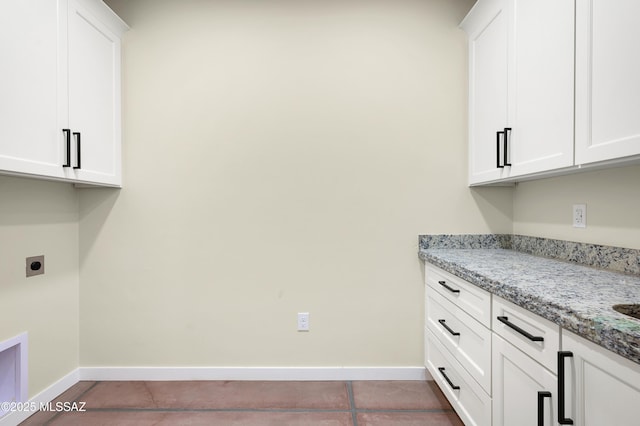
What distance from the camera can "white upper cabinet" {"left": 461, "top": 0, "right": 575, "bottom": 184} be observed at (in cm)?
126

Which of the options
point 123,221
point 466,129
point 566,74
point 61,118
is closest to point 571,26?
point 566,74

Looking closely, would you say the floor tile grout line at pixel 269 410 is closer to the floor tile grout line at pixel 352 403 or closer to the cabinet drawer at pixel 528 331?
the floor tile grout line at pixel 352 403

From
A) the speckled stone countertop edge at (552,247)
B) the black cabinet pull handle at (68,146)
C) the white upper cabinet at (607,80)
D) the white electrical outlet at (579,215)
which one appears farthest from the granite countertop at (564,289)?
the black cabinet pull handle at (68,146)

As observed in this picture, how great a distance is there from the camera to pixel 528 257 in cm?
174

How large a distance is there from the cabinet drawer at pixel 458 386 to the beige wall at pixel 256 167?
0.67 feet

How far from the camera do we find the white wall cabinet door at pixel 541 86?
48.8 inches

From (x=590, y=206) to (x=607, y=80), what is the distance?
2.31ft

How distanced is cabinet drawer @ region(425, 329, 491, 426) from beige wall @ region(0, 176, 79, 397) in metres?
2.34

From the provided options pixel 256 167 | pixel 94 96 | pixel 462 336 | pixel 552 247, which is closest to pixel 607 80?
pixel 552 247

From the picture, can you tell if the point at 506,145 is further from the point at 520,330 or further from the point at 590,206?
the point at 520,330

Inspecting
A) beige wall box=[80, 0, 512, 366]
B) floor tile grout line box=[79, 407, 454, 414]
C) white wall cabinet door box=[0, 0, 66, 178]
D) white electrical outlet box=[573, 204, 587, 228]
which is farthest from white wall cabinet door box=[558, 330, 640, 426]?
white wall cabinet door box=[0, 0, 66, 178]

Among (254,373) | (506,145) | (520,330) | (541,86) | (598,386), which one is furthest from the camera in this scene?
(254,373)

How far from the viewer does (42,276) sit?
184cm

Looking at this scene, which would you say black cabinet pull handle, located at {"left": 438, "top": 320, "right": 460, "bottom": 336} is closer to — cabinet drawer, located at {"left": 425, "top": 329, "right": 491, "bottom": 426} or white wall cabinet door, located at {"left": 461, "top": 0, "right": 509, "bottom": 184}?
cabinet drawer, located at {"left": 425, "top": 329, "right": 491, "bottom": 426}
